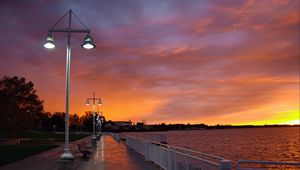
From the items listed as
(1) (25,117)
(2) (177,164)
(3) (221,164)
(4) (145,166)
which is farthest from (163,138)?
(3) (221,164)

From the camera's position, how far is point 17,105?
6844 cm

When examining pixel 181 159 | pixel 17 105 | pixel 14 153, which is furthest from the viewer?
pixel 17 105

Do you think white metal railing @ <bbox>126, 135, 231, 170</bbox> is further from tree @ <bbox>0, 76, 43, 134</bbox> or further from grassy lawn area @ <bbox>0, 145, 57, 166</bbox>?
tree @ <bbox>0, 76, 43, 134</bbox>

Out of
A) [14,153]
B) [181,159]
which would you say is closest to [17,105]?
[14,153]

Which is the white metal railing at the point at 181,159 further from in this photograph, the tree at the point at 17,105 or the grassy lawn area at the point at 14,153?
the tree at the point at 17,105

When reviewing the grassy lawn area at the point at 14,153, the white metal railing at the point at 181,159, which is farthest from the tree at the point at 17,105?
the white metal railing at the point at 181,159

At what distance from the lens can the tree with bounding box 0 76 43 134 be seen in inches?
2562

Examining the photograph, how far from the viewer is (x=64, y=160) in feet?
59.4

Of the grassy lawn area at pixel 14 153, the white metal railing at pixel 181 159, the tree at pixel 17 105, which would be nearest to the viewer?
the white metal railing at pixel 181 159

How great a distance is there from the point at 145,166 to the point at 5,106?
5092 cm

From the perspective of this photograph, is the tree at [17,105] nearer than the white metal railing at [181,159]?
No

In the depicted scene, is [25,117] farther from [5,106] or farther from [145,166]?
[145,166]

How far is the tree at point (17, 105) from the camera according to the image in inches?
2562

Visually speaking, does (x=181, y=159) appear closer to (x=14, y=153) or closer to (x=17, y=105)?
(x=14, y=153)
